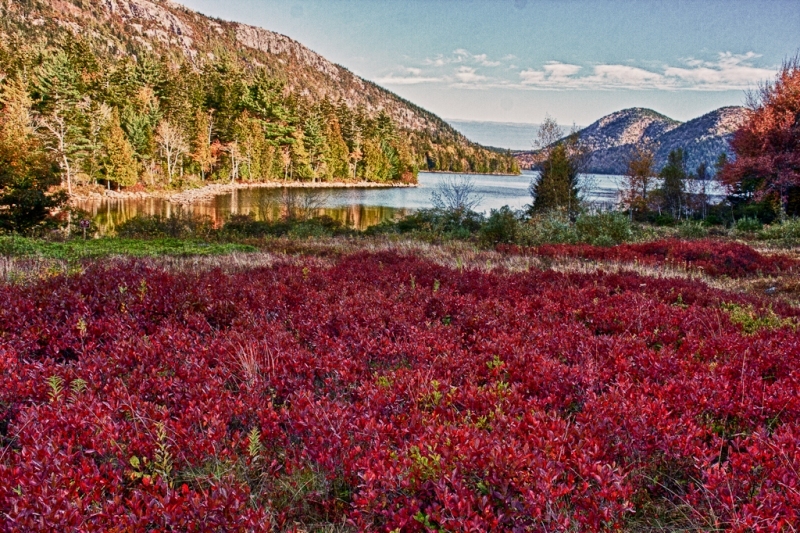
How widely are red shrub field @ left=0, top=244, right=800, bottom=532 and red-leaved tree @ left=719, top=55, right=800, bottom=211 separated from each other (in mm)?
29882

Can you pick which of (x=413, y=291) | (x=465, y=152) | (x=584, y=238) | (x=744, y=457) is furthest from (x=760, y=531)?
(x=465, y=152)

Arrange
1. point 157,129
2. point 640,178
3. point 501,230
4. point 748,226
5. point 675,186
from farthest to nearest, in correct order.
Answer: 1. point 157,129
2. point 640,178
3. point 675,186
4. point 748,226
5. point 501,230

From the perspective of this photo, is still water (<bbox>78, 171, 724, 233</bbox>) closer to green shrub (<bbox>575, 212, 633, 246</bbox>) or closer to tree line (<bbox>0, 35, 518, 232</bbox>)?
tree line (<bbox>0, 35, 518, 232</bbox>)

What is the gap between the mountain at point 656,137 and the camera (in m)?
50.8

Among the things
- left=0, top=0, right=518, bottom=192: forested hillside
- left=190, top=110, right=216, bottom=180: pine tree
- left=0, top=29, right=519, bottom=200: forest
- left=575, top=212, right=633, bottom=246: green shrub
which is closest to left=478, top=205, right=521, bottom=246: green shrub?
left=575, top=212, right=633, bottom=246: green shrub

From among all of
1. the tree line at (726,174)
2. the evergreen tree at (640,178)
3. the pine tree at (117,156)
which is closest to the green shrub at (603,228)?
the tree line at (726,174)

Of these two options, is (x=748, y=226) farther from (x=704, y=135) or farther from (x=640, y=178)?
(x=704, y=135)

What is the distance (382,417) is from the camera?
9.11 ft

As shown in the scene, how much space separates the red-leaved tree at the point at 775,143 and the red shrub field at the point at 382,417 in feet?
98.0

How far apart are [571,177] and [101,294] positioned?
34.3 meters

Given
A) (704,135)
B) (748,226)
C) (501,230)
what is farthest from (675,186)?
(704,135)

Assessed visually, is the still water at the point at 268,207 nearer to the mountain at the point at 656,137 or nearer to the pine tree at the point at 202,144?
the mountain at the point at 656,137

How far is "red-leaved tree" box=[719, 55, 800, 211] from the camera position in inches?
1086

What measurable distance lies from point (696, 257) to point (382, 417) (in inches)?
470
